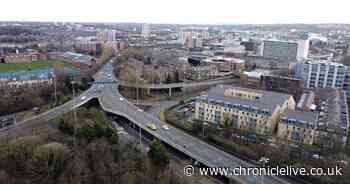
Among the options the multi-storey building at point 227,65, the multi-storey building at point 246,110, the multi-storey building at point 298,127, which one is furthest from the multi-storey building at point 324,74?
the multi-storey building at point 298,127

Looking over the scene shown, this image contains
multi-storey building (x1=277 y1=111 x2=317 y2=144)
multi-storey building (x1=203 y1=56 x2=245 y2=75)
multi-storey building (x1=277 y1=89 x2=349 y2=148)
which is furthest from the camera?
multi-storey building (x1=203 y1=56 x2=245 y2=75)

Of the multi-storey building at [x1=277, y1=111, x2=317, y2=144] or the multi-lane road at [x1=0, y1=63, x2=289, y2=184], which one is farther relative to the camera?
the multi-storey building at [x1=277, y1=111, x2=317, y2=144]

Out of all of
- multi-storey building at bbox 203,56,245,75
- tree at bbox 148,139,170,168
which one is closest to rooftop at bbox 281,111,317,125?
tree at bbox 148,139,170,168

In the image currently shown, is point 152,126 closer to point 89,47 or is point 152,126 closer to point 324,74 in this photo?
point 324,74

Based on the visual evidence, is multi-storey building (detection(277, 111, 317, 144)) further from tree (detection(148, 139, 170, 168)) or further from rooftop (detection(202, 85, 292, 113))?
tree (detection(148, 139, 170, 168))

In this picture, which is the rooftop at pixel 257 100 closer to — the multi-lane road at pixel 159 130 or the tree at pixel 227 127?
the tree at pixel 227 127

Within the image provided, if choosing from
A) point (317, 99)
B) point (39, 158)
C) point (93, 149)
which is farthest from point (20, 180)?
point (317, 99)

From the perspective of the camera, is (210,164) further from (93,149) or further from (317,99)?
(317,99)

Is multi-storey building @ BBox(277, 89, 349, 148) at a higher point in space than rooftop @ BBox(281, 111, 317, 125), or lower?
lower
